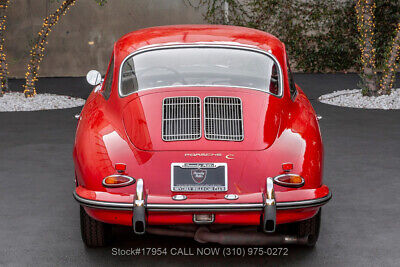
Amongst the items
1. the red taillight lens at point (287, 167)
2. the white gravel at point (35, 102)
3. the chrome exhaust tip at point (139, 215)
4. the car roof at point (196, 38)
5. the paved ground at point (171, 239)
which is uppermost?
the car roof at point (196, 38)

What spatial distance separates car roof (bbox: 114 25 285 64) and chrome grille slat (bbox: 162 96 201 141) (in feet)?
2.31

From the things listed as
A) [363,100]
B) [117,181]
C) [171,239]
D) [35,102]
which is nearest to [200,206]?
[117,181]

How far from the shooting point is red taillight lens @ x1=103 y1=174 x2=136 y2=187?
3859 mm

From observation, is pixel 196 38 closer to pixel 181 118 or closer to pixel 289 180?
pixel 181 118

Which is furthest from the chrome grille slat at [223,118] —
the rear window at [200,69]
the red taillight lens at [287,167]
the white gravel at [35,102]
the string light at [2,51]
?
the string light at [2,51]

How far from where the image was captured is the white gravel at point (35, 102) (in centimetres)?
1225

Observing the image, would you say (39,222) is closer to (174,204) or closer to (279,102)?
(174,204)

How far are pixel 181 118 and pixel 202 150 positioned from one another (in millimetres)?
330

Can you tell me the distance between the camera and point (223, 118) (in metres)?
4.15

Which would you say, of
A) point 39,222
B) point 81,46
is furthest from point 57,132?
point 81,46

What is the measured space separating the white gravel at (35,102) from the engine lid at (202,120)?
333 inches

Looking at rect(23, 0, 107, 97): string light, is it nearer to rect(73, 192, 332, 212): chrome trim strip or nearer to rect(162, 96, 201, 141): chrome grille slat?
rect(162, 96, 201, 141): chrome grille slat

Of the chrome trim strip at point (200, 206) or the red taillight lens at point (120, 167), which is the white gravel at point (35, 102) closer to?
the red taillight lens at point (120, 167)

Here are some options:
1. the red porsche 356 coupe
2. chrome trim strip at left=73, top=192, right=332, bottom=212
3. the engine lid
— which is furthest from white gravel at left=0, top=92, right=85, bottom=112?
chrome trim strip at left=73, top=192, right=332, bottom=212
